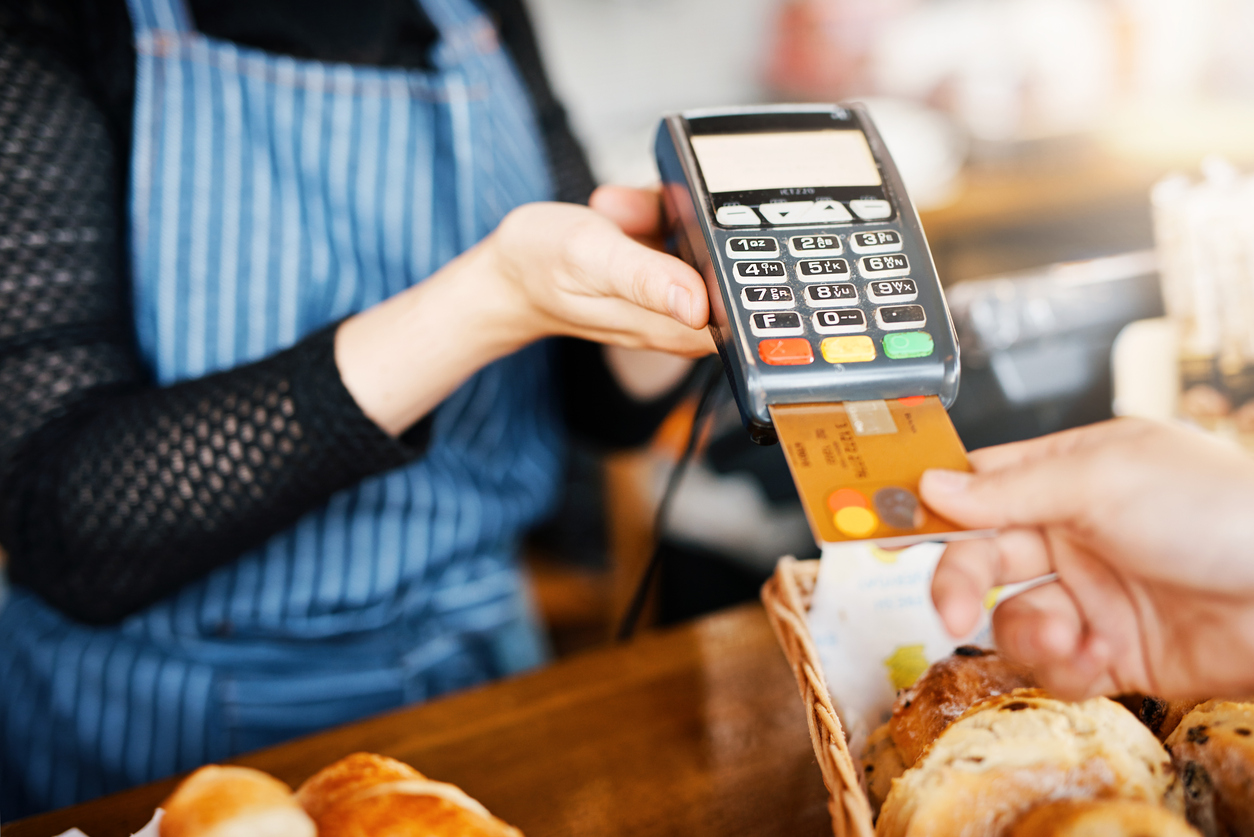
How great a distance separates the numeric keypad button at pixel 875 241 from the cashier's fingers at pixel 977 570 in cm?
15

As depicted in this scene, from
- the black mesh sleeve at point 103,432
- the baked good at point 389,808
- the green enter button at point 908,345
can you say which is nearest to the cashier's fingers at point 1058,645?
the green enter button at point 908,345

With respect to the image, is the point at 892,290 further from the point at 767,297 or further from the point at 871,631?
the point at 871,631

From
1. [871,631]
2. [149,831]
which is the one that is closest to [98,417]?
[149,831]

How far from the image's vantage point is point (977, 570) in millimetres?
320

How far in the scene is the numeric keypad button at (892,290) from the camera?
364 millimetres

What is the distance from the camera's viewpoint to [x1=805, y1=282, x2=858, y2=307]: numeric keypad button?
1.18 ft

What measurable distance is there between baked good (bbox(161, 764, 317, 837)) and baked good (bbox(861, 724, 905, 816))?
0.77 feet

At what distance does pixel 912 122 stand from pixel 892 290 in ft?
3.69

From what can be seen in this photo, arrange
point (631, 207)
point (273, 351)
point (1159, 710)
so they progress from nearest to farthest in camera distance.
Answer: point (1159, 710) < point (631, 207) < point (273, 351)

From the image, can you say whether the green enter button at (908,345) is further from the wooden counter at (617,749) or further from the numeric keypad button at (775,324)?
the wooden counter at (617,749)

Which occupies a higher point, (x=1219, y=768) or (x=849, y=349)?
(x=849, y=349)

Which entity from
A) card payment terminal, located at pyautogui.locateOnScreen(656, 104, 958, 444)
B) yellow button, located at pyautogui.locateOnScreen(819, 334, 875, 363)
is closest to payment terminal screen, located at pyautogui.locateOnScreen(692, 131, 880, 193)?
card payment terminal, located at pyautogui.locateOnScreen(656, 104, 958, 444)

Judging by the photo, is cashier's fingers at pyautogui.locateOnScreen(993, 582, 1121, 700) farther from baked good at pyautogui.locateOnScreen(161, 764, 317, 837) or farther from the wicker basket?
baked good at pyautogui.locateOnScreen(161, 764, 317, 837)

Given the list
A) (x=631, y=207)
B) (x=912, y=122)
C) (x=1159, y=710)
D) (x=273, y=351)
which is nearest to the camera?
(x=1159, y=710)
